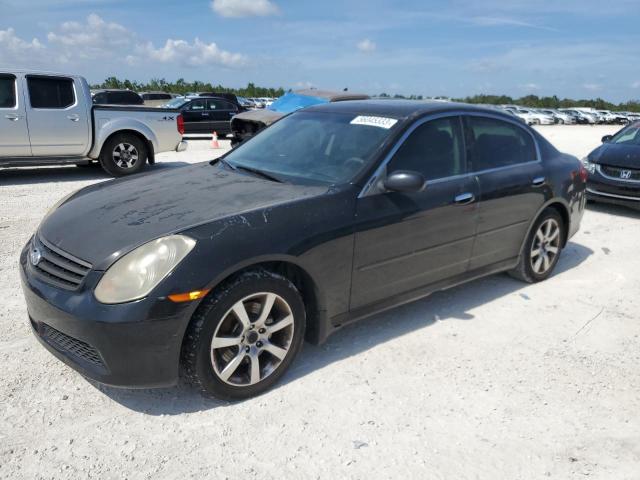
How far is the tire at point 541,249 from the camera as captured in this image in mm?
4789

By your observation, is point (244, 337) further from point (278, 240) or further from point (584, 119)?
point (584, 119)

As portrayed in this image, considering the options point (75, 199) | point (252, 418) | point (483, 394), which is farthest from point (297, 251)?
point (75, 199)

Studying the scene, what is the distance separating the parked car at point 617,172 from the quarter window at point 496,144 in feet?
12.9

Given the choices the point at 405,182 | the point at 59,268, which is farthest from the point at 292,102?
the point at 59,268

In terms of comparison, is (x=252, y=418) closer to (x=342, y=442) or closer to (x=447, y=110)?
(x=342, y=442)

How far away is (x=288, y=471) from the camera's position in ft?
8.28

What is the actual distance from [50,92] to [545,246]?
323 inches

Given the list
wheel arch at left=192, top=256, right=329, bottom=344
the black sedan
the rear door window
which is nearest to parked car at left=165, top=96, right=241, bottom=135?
the rear door window

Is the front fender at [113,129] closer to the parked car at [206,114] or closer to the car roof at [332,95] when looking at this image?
the car roof at [332,95]

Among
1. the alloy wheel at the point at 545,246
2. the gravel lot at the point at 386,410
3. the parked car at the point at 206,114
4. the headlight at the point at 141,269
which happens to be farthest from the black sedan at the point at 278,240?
the parked car at the point at 206,114

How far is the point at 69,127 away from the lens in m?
9.20

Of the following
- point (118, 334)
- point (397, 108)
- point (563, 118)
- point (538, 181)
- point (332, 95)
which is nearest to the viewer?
point (118, 334)

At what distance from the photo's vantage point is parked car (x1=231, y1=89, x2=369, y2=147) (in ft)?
39.3

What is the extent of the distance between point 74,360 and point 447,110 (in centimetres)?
303
